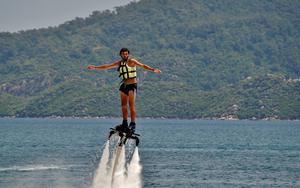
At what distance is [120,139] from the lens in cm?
3353

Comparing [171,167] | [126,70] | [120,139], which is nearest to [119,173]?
[120,139]

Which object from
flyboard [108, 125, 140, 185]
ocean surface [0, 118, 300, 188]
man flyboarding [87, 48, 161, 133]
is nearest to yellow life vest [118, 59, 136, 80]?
man flyboarding [87, 48, 161, 133]

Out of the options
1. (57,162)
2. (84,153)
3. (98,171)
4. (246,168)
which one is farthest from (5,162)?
(98,171)

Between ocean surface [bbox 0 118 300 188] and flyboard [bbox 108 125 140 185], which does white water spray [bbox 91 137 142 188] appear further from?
ocean surface [bbox 0 118 300 188]

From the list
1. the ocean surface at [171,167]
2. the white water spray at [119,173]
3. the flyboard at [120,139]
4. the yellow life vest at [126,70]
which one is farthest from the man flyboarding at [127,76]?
the ocean surface at [171,167]

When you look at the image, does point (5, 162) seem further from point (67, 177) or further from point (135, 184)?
point (135, 184)

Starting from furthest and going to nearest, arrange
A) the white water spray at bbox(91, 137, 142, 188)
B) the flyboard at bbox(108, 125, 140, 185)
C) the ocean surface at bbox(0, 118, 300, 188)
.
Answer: the ocean surface at bbox(0, 118, 300, 188) → the white water spray at bbox(91, 137, 142, 188) → the flyboard at bbox(108, 125, 140, 185)

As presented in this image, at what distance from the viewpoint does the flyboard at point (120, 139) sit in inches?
1307

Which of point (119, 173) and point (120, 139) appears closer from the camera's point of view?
point (120, 139)

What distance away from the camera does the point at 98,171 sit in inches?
1403

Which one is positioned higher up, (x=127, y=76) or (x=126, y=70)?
(x=126, y=70)

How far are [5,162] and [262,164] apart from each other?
1614 inches

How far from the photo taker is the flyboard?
3319 centimetres

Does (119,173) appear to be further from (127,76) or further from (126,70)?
(126,70)
